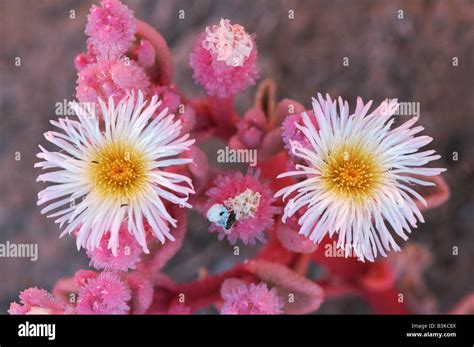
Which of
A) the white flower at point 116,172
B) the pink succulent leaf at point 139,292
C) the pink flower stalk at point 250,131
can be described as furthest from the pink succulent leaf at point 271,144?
the pink succulent leaf at point 139,292

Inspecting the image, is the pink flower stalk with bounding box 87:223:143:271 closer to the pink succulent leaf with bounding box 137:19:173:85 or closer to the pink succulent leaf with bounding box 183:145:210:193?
the pink succulent leaf with bounding box 183:145:210:193

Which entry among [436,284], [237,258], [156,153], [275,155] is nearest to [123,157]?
[156,153]

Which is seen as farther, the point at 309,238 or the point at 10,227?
the point at 10,227

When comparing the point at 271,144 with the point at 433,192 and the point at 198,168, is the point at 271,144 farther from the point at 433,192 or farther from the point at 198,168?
the point at 433,192

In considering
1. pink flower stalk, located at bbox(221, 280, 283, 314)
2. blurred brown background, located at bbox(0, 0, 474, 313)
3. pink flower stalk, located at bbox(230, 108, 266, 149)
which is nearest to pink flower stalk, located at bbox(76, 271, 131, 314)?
pink flower stalk, located at bbox(221, 280, 283, 314)

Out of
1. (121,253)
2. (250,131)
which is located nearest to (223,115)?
(250,131)

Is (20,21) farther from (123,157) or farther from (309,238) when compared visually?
(309,238)
